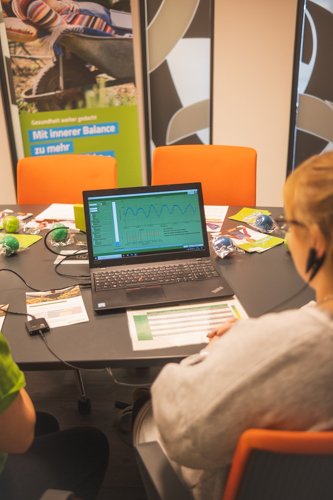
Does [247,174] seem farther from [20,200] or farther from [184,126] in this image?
[184,126]

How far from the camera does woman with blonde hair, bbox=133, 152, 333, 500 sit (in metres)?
0.58

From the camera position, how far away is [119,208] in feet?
4.57

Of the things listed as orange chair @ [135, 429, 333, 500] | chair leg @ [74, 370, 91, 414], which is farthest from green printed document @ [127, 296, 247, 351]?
chair leg @ [74, 370, 91, 414]

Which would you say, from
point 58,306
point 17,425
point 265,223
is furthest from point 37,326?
point 265,223

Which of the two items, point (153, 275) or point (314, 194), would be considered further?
point (153, 275)

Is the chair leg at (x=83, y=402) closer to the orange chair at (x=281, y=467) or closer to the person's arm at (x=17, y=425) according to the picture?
the person's arm at (x=17, y=425)

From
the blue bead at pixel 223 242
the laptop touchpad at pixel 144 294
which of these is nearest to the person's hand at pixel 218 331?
the laptop touchpad at pixel 144 294

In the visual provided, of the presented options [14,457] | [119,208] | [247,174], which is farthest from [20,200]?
[14,457]

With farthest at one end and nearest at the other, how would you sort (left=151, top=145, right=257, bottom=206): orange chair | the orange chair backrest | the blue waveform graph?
(left=151, top=145, right=257, bottom=206): orange chair
the blue waveform graph
the orange chair backrest

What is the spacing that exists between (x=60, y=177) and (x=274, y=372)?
76.8 inches

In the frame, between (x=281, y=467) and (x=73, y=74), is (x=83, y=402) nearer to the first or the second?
(x=281, y=467)

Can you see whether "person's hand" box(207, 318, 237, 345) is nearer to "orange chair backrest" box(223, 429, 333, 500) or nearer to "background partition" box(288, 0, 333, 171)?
"orange chair backrest" box(223, 429, 333, 500)

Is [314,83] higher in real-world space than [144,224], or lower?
higher

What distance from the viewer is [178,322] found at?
111 centimetres
